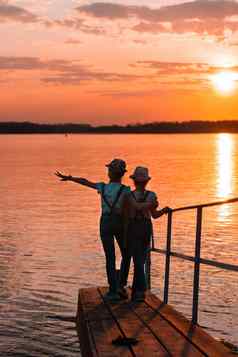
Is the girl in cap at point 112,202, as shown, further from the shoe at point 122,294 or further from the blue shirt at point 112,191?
the shoe at point 122,294

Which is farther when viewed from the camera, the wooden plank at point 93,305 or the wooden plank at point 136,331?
the wooden plank at point 93,305

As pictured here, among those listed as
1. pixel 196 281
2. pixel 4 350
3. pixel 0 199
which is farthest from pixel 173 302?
pixel 0 199

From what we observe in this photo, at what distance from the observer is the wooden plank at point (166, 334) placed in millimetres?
6621

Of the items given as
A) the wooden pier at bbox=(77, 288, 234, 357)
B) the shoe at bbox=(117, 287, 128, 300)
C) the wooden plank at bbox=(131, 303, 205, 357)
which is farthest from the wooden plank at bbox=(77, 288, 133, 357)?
the wooden plank at bbox=(131, 303, 205, 357)

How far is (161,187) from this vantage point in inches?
2069

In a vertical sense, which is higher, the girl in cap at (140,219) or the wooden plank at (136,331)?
the girl in cap at (140,219)

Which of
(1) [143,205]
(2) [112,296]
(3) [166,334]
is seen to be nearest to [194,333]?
(3) [166,334]

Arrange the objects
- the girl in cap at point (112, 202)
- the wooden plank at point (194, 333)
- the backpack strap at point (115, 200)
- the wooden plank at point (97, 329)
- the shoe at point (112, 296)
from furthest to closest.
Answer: the shoe at point (112, 296)
the backpack strap at point (115, 200)
the girl in cap at point (112, 202)
the wooden plank at point (97, 329)
the wooden plank at point (194, 333)

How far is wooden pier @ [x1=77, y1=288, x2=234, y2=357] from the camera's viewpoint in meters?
6.68

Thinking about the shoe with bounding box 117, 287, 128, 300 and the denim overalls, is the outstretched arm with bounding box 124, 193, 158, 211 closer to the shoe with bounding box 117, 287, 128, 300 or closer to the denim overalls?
the denim overalls

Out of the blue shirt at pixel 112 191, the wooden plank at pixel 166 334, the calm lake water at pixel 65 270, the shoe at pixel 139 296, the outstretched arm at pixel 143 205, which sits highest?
the blue shirt at pixel 112 191

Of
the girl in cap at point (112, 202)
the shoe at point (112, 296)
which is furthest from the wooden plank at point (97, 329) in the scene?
the girl in cap at point (112, 202)

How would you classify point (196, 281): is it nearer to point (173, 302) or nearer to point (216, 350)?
point (216, 350)

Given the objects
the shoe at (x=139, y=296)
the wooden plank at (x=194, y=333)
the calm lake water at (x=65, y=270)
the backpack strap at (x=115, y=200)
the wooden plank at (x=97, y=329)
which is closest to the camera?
the wooden plank at (x=194, y=333)
